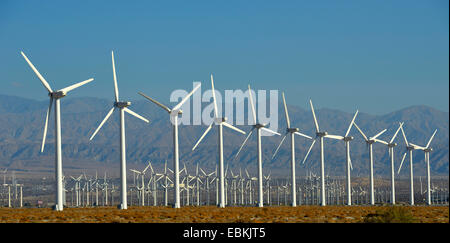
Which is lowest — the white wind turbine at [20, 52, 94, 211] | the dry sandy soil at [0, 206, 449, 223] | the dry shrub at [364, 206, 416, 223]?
the dry sandy soil at [0, 206, 449, 223]

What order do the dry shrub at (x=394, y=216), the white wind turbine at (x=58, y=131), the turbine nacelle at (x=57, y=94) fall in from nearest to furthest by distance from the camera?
1. the dry shrub at (x=394, y=216)
2. the white wind turbine at (x=58, y=131)
3. the turbine nacelle at (x=57, y=94)

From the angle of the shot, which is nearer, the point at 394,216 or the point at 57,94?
the point at 394,216

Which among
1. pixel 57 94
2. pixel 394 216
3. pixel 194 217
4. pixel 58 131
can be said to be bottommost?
pixel 194 217

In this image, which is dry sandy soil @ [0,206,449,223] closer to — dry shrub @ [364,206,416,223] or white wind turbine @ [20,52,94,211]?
dry shrub @ [364,206,416,223]

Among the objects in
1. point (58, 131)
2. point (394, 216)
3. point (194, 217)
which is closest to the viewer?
point (394, 216)

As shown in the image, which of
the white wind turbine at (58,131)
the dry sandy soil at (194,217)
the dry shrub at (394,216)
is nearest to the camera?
the dry shrub at (394,216)

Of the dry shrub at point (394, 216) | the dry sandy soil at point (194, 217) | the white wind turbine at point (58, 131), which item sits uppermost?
the white wind turbine at point (58, 131)

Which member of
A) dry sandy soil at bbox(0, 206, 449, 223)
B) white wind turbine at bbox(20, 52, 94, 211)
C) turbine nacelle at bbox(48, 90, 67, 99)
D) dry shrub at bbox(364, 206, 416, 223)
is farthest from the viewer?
turbine nacelle at bbox(48, 90, 67, 99)

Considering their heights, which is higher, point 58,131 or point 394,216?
point 58,131

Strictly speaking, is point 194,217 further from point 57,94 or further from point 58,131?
point 57,94

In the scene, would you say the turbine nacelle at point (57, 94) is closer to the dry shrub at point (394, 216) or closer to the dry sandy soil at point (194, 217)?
the dry sandy soil at point (194, 217)

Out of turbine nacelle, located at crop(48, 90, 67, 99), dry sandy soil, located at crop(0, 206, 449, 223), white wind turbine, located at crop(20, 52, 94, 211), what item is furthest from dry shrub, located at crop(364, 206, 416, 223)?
turbine nacelle, located at crop(48, 90, 67, 99)

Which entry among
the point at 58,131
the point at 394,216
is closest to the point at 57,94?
the point at 58,131

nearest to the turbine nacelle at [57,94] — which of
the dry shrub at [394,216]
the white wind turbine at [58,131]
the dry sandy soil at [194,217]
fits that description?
the white wind turbine at [58,131]
